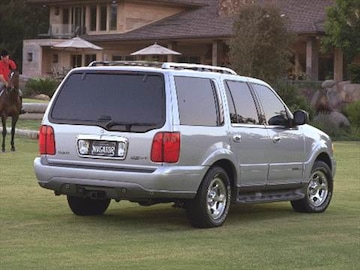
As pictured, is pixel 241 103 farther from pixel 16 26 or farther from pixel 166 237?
pixel 16 26

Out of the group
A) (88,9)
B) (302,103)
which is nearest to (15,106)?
(302,103)

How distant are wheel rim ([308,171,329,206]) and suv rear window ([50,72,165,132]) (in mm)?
3552

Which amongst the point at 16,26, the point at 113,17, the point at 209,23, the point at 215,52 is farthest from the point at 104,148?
the point at 16,26

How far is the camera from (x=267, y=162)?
43.3 feet

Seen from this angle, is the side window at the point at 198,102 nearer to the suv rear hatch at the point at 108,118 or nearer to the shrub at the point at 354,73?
the suv rear hatch at the point at 108,118

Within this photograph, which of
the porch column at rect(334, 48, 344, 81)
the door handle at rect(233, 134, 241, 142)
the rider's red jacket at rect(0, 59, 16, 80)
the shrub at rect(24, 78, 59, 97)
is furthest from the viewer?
the porch column at rect(334, 48, 344, 81)

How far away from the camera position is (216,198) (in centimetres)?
1234

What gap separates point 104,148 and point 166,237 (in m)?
1.32

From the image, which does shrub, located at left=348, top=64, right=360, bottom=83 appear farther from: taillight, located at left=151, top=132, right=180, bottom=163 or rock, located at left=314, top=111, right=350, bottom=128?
taillight, located at left=151, top=132, right=180, bottom=163

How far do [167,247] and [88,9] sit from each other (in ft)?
183

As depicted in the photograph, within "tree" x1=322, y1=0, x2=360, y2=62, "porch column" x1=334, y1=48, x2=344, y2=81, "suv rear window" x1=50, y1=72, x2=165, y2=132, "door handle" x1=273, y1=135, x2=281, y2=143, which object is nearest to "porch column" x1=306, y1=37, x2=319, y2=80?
"porch column" x1=334, y1=48, x2=344, y2=81

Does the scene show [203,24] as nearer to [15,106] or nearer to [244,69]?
[244,69]

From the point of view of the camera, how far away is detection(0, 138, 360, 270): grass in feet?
32.0

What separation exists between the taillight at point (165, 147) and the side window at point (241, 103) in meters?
1.38
